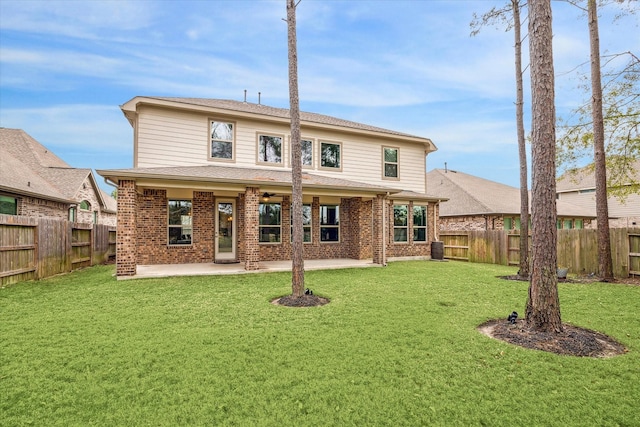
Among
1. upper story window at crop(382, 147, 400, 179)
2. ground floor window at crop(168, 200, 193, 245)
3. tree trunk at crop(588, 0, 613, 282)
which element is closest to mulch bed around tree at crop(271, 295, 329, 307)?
ground floor window at crop(168, 200, 193, 245)

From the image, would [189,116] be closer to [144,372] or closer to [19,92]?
[144,372]

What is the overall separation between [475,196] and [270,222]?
14250 mm

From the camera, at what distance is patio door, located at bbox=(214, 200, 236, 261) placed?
12.0 meters

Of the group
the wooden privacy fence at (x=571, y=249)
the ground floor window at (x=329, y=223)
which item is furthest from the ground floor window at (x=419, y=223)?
the ground floor window at (x=329, y=223)

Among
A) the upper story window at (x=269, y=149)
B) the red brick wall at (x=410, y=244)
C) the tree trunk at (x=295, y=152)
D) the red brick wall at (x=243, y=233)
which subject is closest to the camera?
the tree trunk at (x=295, y=152)

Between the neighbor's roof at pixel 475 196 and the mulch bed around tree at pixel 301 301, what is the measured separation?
15529 mm

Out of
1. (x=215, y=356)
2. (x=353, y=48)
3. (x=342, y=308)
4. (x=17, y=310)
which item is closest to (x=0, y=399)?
(x=215, y=356)

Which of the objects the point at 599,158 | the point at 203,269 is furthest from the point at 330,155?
the point at 599,158

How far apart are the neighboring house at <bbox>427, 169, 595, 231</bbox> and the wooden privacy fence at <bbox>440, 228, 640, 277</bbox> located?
4.27 meters

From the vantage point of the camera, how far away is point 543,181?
4.52 meters

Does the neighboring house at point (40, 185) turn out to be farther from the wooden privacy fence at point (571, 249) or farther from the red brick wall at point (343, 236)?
the wooden privacy fence at point (571, 249)

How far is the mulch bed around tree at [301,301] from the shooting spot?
626 cm

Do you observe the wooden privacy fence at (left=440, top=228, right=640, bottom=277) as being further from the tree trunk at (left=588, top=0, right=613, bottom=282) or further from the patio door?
the patio door

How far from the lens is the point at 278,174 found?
11.9 metres
